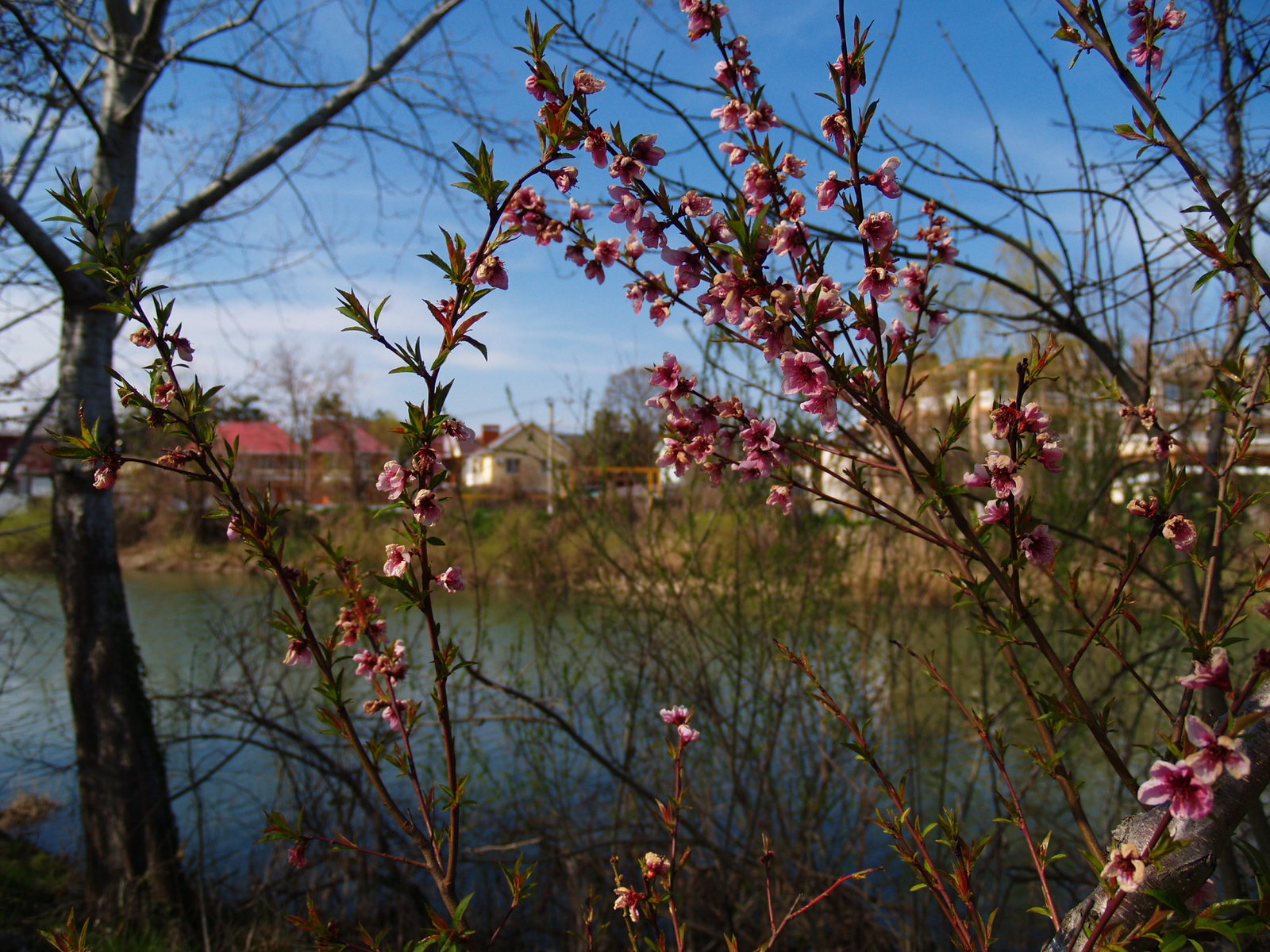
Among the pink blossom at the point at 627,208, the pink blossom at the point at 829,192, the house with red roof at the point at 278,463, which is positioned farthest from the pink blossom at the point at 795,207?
the house with red roof at the point at 278,463

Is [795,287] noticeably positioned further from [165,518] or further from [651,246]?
[165,518]

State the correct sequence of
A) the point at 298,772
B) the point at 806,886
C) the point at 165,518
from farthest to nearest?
the point at 165,518
the point at 298,772
the point at 806,886

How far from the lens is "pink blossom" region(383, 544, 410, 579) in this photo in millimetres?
942

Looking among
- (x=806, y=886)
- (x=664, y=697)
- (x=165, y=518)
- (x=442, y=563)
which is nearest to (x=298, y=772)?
(x=442, y=563)

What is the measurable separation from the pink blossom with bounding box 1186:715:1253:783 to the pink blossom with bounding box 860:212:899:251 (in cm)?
63

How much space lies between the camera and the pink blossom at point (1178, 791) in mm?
639

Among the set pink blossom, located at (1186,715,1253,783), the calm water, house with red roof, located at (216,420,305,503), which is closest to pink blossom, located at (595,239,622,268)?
pink blossom, located at (1186,715,1253,783)

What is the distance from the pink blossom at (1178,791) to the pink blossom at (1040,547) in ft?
1.00

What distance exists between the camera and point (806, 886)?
3350mm

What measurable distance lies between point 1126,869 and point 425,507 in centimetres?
81

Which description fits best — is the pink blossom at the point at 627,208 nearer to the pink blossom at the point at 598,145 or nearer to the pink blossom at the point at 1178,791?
the pink blossom at the point at 598,145

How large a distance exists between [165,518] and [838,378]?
1255cm

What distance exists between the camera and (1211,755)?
0.64 metres

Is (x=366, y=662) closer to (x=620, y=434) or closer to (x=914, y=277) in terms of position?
(x=914, y=277)
